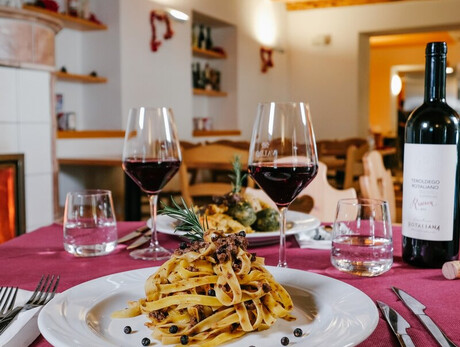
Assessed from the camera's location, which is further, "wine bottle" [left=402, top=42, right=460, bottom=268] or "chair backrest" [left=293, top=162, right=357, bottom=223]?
"chair backrest" [left=293, top=162, right=357, bottom=223]

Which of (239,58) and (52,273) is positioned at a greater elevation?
(239,58)

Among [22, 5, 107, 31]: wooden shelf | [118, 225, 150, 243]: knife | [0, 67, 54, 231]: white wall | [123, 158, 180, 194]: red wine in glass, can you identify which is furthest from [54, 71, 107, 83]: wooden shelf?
[123, 158, 180, 194]: red wine in glass

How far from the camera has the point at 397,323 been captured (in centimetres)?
63

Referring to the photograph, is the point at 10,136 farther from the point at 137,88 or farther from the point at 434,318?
the point at 434,318

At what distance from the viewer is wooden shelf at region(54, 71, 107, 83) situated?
463 cm

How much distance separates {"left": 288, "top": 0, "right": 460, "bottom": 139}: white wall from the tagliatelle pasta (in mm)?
7789

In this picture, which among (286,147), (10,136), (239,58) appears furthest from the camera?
(239,58)

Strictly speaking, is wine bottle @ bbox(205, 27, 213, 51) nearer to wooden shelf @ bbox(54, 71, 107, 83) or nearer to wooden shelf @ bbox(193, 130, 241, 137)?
wooden shelf @ bbox(193, 130, 241, 137)

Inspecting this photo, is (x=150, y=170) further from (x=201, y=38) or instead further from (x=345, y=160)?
(x=201, y=38)

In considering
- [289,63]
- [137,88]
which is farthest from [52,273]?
[289,63]

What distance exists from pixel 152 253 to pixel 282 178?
31 centimetres

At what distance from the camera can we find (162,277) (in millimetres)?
630

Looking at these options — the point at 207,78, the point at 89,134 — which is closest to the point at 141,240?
the point at 89,134

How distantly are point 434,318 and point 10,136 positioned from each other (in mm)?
3232
